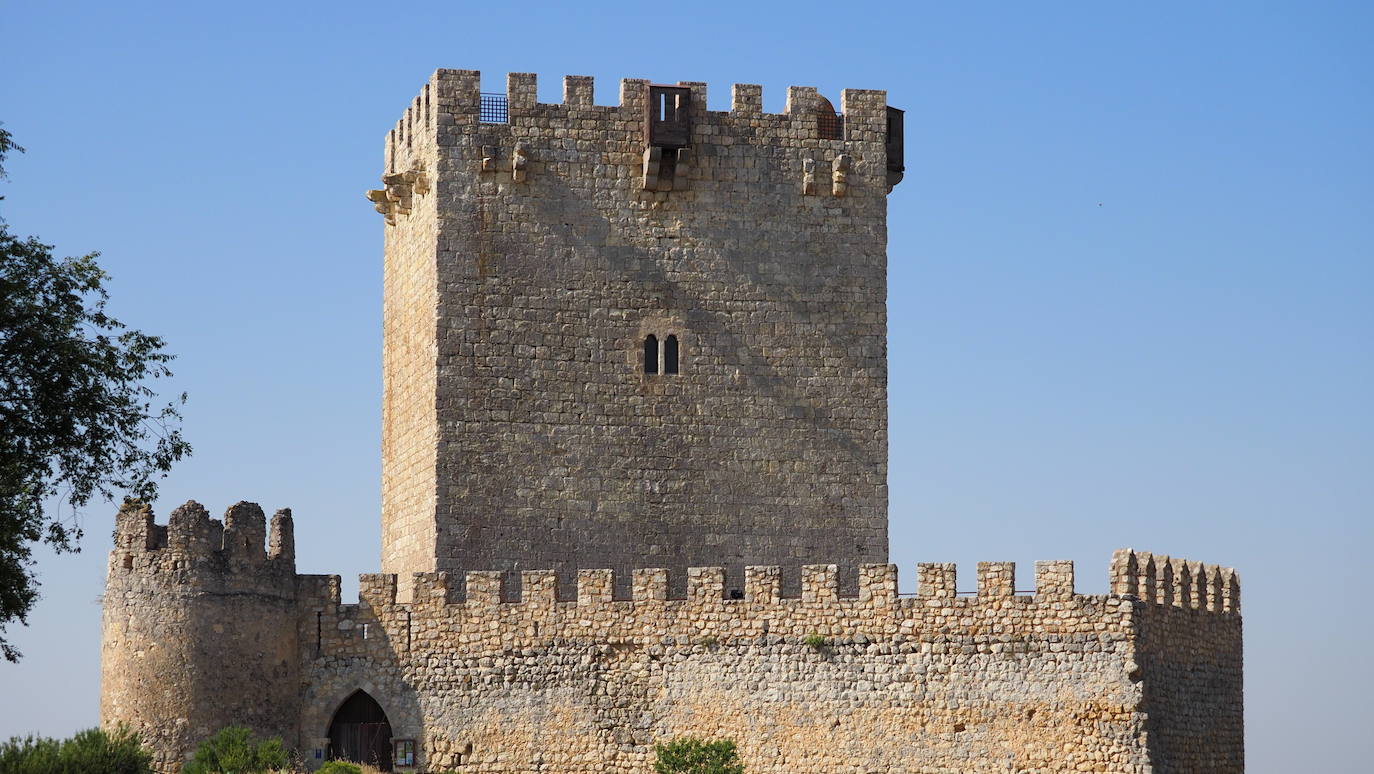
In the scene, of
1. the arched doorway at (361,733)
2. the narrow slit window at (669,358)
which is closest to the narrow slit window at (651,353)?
the narrow slit window at (669,358)

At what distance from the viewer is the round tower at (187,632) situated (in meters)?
25.6

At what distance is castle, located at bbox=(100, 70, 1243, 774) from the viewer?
25.5m

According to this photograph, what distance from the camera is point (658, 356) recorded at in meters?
29.2

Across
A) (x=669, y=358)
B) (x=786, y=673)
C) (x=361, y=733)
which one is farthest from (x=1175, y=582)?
(x=361, y=733)

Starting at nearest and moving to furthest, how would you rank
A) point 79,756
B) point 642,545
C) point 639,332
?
point 79,756, point 642,545, point 639,332

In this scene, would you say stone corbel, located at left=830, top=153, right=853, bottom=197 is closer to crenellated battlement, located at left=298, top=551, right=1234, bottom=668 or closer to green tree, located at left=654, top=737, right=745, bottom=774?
crenellated battlement, located at left=298, top=551, right=1234, bottom=668

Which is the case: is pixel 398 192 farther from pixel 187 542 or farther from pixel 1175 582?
pixel 1175 582

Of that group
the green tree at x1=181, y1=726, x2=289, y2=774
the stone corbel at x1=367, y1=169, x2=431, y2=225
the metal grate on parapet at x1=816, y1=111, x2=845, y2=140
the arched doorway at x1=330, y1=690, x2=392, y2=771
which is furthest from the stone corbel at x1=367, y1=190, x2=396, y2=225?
the green tree at x1=181, y1=726, x2=289, y2=774

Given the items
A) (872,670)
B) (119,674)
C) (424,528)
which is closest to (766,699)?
(872,670)

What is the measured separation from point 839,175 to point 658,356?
3201 millimetres

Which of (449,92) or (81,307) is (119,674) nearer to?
(81,307)

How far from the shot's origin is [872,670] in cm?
2572

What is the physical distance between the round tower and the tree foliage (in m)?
0.55

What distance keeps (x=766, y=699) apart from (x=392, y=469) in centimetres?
686
